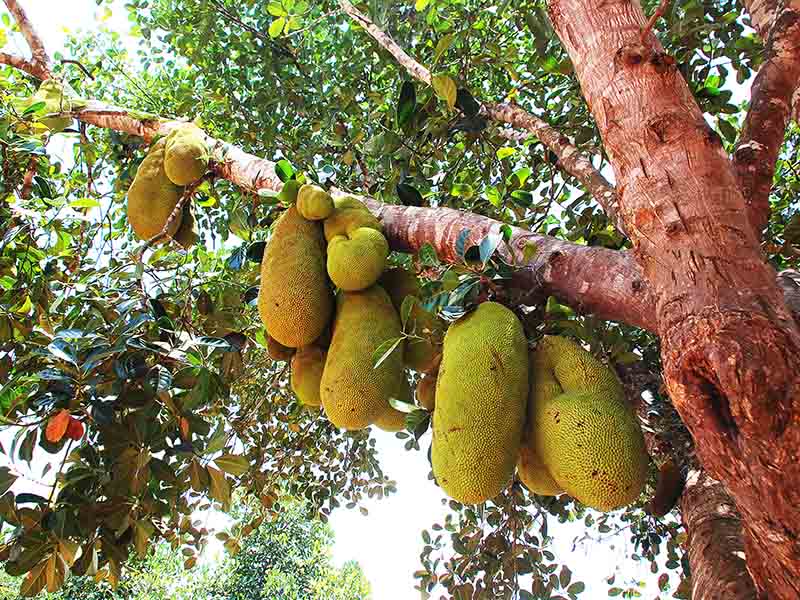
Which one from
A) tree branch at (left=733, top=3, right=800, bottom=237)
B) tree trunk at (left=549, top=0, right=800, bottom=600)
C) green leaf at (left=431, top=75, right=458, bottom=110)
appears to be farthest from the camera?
green leaf at (left=431, top=75, right=458, bottom=110)

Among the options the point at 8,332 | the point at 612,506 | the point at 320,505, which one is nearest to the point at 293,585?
the point at 320,505

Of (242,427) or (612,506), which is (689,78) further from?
(242,427)

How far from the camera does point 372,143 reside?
187cm

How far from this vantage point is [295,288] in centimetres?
133

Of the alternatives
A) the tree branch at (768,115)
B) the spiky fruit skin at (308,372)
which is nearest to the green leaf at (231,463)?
the spiky fruit skin at (308,372)

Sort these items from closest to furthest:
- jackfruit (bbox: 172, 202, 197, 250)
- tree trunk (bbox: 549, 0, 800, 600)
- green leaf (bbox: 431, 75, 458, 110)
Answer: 1. tree trunk (bbox: 549, 0, 800, 600)
2. green leaf (bbox: 431, 75, 458, 110)
3. jackfruit (bbox: 172, 202, 197, 250)

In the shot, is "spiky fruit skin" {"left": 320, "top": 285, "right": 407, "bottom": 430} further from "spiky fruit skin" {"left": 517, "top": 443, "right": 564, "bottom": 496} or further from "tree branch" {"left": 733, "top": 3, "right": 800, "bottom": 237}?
"tree branch" {"left": 733, "top": 3, "right": 800, "bottom": 237}

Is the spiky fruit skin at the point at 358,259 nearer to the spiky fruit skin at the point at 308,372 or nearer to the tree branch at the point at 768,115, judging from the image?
the spiky fruit skin at the point at 308,372

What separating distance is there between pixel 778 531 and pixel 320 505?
2779 millimetres

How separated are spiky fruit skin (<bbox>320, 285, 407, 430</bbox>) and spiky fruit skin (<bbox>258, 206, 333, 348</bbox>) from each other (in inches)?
2.4

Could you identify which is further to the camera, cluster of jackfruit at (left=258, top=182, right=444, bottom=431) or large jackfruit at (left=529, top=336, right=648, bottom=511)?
cluster of jackfruit at (left=258, top=182, right=444, bottom=431)

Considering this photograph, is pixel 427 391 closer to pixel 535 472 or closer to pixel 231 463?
pixel 535 472

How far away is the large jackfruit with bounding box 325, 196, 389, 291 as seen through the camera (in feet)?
4.18

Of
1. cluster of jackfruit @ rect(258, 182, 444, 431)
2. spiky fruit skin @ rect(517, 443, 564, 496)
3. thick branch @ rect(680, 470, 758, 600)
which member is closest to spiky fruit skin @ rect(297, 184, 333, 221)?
cluster of jackfruit @ rect(258, 182, 444, 431)
